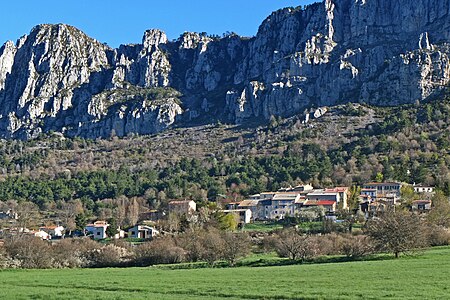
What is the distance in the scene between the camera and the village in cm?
9731

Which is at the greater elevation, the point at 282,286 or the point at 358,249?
the point at 358,249

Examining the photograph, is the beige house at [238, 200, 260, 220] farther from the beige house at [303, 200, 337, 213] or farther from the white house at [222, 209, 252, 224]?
the beige house at [303, 200, 337, 213]

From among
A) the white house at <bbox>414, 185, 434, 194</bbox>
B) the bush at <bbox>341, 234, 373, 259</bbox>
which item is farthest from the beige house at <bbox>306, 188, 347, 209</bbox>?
the bush at <bbox>341, 234, 373, 259</bbox>

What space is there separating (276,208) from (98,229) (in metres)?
31.9

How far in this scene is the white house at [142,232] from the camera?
95.0 metres

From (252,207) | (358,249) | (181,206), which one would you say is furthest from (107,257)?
(252,207)

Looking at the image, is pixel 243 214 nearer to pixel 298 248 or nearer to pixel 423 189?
pixel 423 189

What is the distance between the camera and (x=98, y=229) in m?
101

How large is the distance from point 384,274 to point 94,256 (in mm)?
37877

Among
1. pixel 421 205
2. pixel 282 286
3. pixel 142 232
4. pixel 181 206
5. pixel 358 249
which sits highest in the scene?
pixel 181 206

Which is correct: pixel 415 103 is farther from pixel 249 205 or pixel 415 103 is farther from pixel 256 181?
pixel 249 205

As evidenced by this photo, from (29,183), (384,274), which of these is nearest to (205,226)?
(384,274)

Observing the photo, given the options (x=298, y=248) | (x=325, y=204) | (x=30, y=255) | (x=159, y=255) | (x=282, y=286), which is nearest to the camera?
(x=282, y=286)

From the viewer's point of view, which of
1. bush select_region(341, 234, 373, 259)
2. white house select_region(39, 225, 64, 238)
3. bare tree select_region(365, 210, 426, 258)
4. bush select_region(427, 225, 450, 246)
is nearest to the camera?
bare tree select_region(365, 210, 426, 258)
